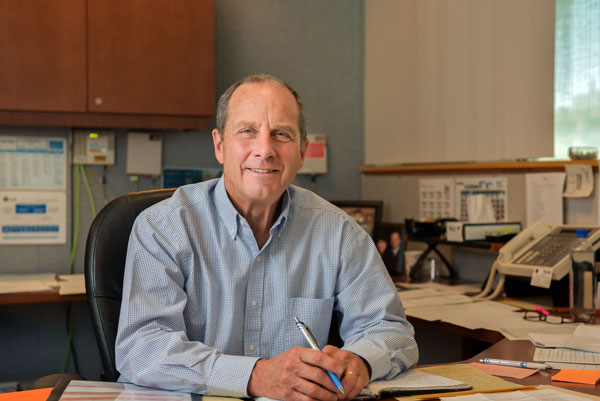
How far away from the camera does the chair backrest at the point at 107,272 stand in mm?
1423

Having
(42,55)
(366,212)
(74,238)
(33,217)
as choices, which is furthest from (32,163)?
(366,212)

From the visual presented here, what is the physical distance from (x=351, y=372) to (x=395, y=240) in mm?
1799

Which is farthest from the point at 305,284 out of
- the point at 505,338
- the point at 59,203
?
the point at 59,203

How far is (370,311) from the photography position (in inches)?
55.0

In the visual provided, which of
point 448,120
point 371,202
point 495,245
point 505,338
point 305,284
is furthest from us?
point 371,202

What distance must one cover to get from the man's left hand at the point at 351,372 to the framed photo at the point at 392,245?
1.66m

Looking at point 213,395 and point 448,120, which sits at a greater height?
point 448,120

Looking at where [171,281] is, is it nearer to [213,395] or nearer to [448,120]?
[213,395]

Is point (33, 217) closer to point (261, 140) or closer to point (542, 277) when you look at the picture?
point (261, 140)

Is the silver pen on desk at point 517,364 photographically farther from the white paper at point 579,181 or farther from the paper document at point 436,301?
the white paper at point 579,181

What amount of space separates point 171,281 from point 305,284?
0.31 metres

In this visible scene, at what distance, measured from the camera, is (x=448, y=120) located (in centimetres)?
285

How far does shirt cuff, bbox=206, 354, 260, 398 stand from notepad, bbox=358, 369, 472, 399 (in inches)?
7.7

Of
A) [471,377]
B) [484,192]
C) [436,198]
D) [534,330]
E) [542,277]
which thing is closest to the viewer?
[471,377]
